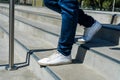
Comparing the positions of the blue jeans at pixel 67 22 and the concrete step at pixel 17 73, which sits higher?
the blue jeans at pixel 67 22

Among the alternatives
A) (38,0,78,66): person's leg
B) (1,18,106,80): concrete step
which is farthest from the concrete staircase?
(38,0,78,66): person's leg

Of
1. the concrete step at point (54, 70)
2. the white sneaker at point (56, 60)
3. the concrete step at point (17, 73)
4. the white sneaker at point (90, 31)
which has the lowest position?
the concrete step at point (17, 73)

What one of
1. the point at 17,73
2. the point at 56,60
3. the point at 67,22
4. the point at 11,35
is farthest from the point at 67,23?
the point at 17,73

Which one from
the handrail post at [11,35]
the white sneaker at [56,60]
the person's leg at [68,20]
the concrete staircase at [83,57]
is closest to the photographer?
the concrete staircase at [83,57]

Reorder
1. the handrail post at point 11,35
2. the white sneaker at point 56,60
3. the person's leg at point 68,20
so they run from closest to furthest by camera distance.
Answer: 1. the person's leg at point 68,20
2. the white sneaker at point 56,60
3. the handrail post at point 11,35

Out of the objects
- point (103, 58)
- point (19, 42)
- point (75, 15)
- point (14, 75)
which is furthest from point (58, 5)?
point (19, 42)

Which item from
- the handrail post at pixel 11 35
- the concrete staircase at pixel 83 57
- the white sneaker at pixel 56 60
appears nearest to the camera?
the concrete staircase at pixel 83 57

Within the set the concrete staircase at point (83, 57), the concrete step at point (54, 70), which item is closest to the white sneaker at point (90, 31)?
the concrete staircase at point (83, 57)

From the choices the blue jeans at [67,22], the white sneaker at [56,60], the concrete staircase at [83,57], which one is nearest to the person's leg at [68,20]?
the blue jeans at [67,22]

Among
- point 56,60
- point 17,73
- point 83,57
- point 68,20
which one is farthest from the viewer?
point 17,73

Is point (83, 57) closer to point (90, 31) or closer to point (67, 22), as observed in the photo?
point (90, 31)

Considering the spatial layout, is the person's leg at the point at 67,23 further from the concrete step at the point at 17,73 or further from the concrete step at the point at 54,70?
the concrete step at the point at 17,73

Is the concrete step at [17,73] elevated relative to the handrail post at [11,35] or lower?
lower

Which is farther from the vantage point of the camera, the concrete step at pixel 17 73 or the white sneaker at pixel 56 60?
the concrete step at pixel 17 73
